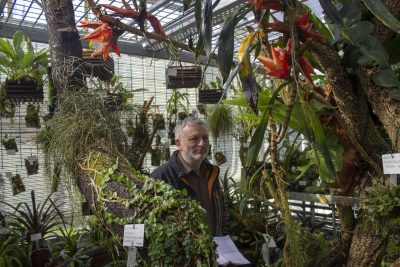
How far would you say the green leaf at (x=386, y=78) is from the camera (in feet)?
3.25

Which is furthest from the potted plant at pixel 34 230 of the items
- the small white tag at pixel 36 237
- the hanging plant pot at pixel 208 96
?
the hanging plant pot at pixel 208 96

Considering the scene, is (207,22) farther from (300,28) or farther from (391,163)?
(391,163)

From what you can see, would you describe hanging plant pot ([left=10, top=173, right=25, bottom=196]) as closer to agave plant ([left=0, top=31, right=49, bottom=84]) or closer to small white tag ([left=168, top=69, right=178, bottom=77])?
agave plant ([left=0, top=31, right=49, bottom=84])

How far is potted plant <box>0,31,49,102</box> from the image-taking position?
2.71 m

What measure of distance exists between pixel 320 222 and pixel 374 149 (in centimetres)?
151

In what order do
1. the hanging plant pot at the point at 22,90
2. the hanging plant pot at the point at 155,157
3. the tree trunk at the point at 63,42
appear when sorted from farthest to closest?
the hanging plant pot at the point at 155,157 < the hanging plant pot at the point at 22,90 < the tree trunk at the point at 63,42

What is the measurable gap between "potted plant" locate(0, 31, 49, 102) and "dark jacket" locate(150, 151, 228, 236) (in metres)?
1.39

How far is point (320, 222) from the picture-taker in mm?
2600

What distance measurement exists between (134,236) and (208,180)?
3.12 ft

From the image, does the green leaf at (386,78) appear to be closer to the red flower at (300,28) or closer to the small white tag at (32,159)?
the red flower at (300,28)

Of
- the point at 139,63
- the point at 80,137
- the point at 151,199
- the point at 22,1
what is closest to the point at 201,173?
the point at 80,137

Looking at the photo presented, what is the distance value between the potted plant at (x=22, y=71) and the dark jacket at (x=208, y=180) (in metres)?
1.39

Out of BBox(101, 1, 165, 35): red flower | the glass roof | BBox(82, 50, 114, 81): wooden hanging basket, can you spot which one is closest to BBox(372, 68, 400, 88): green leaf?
BBox(101, 1, 165, 35): red flower

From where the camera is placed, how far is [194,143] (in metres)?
1.96
